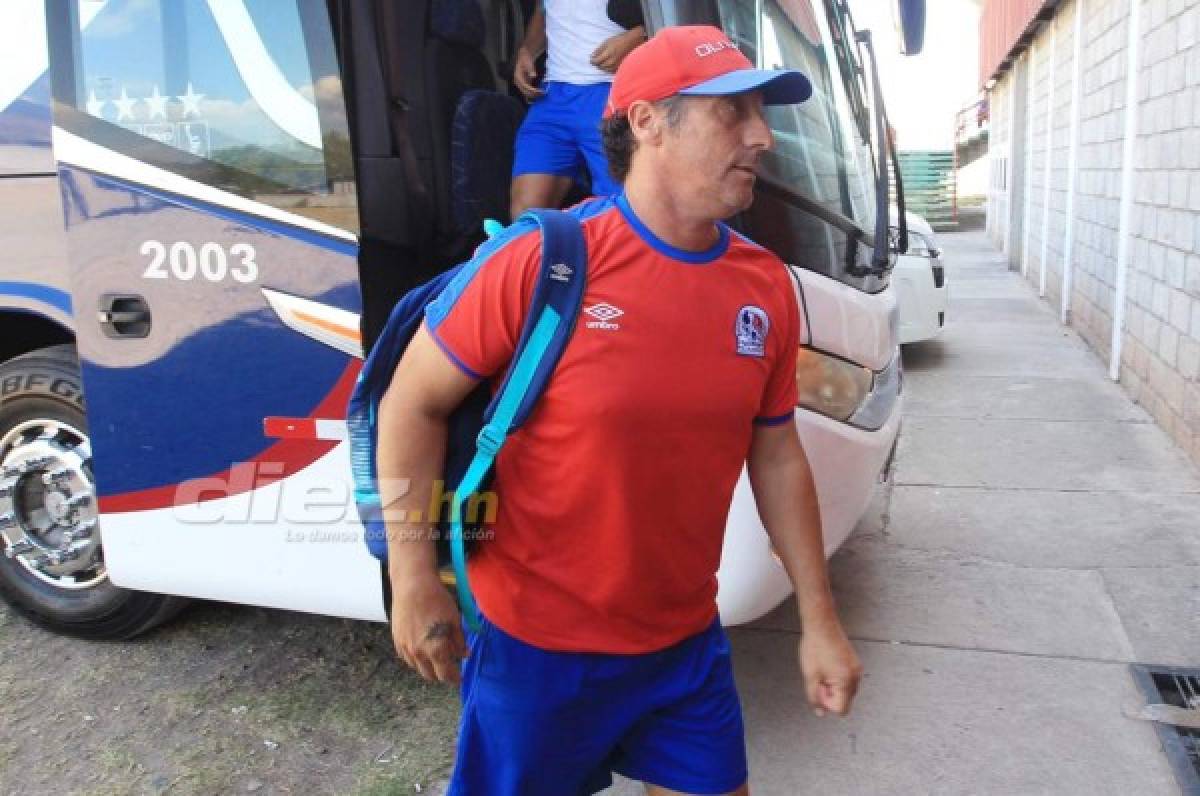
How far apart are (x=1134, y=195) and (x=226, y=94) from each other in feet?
19.9

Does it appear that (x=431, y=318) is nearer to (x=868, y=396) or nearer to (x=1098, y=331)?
(x=868, y=396)

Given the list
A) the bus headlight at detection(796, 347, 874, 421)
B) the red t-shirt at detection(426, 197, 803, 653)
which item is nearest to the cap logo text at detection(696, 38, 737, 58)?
the red t-shirt at detection(426, 197, 803, 653)

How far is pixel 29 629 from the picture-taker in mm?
3891

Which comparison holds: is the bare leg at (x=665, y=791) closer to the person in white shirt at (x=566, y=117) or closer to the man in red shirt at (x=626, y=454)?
the man in red shirt at (x=626, y=454)

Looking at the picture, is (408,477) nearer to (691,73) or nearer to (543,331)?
(543,331)

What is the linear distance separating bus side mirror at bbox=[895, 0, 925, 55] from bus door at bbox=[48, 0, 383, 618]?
219cm

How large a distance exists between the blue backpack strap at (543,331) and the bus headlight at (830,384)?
1.23 meters

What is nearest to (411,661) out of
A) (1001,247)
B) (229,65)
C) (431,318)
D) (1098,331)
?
(431,318)

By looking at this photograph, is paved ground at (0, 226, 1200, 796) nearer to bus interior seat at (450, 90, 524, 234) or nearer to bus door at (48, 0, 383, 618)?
bus door at (48, 0, 383, 618)

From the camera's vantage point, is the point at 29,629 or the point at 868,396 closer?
the point at 868,396

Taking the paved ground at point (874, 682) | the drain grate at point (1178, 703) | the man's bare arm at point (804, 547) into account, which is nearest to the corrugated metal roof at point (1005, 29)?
the paved ground at point (874, 682)

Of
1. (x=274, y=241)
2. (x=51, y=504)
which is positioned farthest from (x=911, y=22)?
(x=51, y=504)

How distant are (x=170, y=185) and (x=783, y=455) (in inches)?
76.8

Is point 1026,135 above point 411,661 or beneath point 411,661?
above
